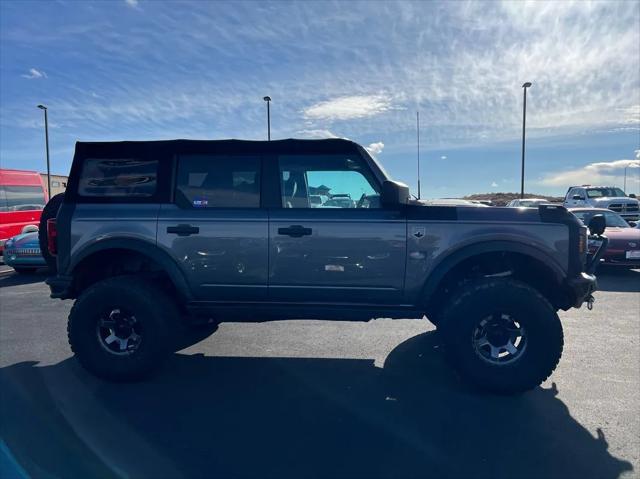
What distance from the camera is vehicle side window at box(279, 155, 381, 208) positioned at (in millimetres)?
4145

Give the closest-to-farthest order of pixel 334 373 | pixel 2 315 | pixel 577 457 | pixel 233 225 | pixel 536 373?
pixel 577 457
pixel 536 373
pixel 233 225
pixel 334 373
pixel 2 315

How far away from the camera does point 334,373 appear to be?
4.39m

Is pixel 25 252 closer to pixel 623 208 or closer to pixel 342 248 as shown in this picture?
pixel 342 248

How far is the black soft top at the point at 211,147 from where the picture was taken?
4.22 meters

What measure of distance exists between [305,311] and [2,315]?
5190mm

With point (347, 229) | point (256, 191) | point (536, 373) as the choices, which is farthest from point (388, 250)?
point (536, 373)

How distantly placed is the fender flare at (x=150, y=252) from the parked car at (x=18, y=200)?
31.2 feet

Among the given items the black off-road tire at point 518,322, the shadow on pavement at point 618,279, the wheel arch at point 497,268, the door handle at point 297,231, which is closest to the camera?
the black off-road tire at point 518,322

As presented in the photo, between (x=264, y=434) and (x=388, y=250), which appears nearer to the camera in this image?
(x=264, y=434)

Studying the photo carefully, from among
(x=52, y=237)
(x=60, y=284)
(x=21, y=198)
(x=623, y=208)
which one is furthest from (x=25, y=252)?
(x=623, y=208)

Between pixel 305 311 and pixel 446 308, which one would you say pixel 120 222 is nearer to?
pixel 305 311

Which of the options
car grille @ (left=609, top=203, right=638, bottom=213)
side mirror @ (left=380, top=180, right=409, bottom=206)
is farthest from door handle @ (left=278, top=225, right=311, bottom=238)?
car grille @ (left=609, top=203, right=638, bottom=213)

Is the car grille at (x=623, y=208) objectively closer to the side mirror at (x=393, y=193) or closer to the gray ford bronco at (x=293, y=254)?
the gray ford bronco at (x=293, y=254)

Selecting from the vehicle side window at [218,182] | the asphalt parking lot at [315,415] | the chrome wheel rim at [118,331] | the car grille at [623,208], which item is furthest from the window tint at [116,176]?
the car grille at [623,208]
